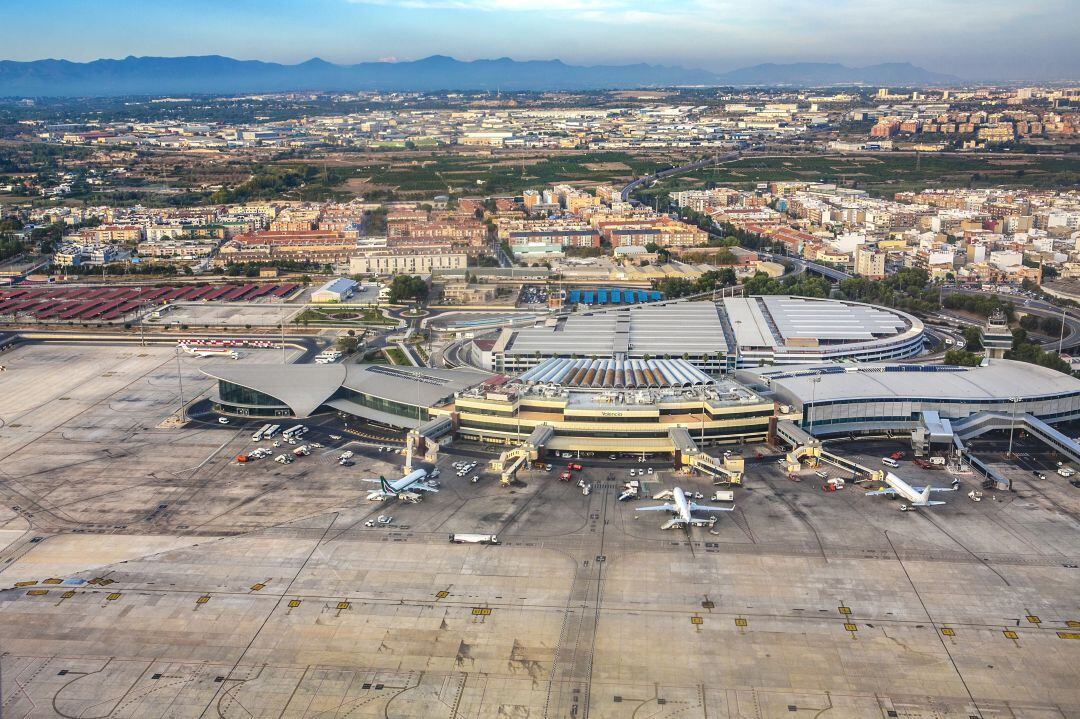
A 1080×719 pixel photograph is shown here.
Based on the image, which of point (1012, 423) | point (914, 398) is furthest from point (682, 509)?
point (1012, 423)

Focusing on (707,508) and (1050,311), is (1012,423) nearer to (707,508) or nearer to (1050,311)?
(707,508)

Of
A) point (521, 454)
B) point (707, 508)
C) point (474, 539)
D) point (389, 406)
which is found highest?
point (389, 406)

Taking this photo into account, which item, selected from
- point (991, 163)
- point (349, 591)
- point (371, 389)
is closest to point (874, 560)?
point (349, 591)

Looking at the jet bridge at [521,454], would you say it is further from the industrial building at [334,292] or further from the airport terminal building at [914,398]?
the industrial building at [334,292]

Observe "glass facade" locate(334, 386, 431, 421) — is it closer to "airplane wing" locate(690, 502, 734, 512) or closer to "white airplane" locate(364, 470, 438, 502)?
"white airplane" locate(364, 470, 438, 502)

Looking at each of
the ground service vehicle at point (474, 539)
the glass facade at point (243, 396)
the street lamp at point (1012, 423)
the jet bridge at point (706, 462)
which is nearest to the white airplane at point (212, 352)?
the glass facade at point (243, 396)

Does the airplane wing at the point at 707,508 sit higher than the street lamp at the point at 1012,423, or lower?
lower
